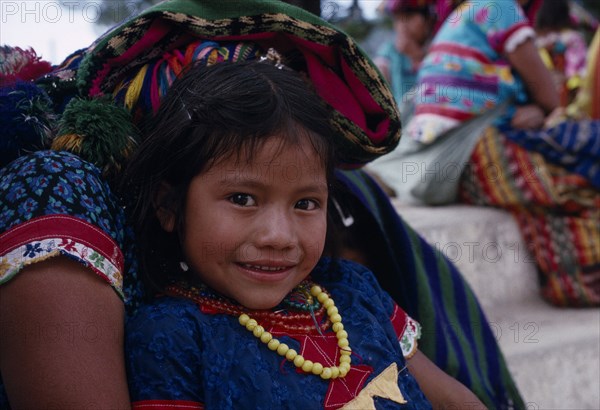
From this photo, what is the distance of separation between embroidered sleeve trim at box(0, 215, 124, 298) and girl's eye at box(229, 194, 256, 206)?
259 millimetres

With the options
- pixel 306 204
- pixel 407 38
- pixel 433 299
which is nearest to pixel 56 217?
pixel 306 204

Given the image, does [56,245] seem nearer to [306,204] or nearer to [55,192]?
[55,192]

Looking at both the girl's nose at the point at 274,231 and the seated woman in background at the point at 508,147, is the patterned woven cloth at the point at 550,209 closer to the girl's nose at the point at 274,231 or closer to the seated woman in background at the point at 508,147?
the seated woman in background at the point at 508,147

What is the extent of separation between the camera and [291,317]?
1.47 meters

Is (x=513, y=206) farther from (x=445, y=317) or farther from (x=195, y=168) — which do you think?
(x=195, y=168)

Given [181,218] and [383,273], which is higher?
[181,218]

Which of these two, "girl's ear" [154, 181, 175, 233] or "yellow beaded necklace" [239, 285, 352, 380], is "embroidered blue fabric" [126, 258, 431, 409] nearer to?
"yellow beaded necklace" [239, 285, 352, 380]

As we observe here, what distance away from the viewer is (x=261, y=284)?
1.40 meters

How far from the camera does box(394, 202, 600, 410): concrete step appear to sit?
2.71 meters

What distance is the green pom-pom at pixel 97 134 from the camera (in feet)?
4.40

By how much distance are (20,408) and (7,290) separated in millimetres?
189

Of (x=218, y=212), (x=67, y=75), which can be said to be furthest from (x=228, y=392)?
(x=67, y=75)

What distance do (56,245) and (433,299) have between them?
49.7 inches

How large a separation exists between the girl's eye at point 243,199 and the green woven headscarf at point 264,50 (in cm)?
31
